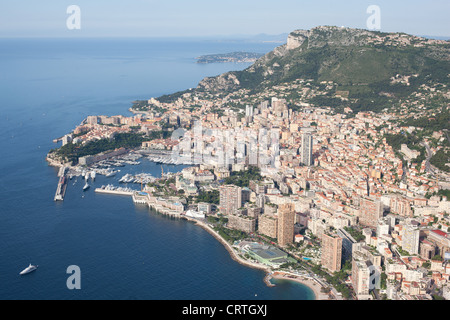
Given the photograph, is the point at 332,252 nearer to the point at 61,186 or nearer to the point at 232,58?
Answer: the point at 61,186

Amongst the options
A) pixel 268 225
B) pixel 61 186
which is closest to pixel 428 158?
pixel 268 225

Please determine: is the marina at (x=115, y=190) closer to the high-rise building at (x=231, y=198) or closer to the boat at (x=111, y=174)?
the boat at (x=111, y=174)

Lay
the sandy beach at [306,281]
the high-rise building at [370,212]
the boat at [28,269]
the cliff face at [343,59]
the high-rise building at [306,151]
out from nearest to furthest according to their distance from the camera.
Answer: the sandy beach at [306,281]
the boat at [28,269]
the high-rise building at [370,212]
the high-rise building at [306,151]
the cliff face at [343,59]

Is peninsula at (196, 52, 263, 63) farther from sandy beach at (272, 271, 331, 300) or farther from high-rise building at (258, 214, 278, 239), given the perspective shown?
sandy beach at (272, 271, 331, 300)

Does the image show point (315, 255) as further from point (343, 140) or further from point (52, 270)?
point (343, 140)

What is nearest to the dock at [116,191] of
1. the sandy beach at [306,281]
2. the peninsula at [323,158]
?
the peninsula at [323,158]

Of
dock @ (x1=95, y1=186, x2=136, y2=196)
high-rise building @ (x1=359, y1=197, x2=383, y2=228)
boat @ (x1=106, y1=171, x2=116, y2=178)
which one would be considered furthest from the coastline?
boat @ (x1=106, y1=171, x2=116, y2=178)

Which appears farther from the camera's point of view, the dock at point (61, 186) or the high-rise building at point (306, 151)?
the high-rise building at point (306, 151)
